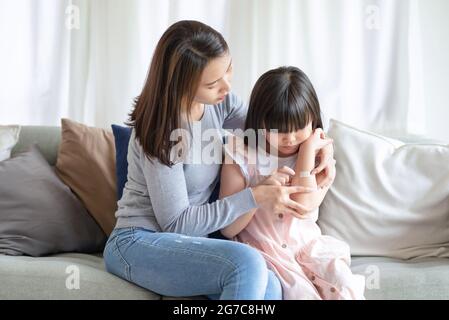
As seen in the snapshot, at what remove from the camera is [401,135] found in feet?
7.87

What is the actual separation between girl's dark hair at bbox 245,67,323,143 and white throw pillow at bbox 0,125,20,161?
37.2 inches

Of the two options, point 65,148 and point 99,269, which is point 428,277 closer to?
point 99,269

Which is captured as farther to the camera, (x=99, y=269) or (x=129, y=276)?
(x=99, y=269)

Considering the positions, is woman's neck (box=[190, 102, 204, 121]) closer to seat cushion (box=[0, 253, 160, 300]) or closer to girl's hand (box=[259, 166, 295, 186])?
girl's hand (box=[259, 166, 295, 186])

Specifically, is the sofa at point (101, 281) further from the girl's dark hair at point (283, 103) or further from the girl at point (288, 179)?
the girl's dark hair at point (283, 103)

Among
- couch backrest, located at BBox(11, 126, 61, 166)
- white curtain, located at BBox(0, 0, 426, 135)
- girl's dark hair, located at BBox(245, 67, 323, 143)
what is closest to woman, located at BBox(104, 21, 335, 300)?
girl's dark hair, located at BBox(245, 67, 323, 143)

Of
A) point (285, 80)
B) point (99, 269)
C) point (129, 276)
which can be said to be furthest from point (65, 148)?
point (285, 80)

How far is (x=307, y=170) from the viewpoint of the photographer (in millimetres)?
1709

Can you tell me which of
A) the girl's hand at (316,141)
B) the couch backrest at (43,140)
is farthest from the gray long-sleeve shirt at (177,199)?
the couch backrest at (43,140)

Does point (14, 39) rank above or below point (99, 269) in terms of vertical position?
above

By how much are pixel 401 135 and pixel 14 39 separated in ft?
5.46

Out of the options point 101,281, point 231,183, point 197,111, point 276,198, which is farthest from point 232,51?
point 101,281

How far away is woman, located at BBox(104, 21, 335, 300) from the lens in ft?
5.03

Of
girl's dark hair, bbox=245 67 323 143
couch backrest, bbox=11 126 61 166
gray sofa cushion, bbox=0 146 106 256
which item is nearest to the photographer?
girl's dark hair, bbox=245 67 323 143
